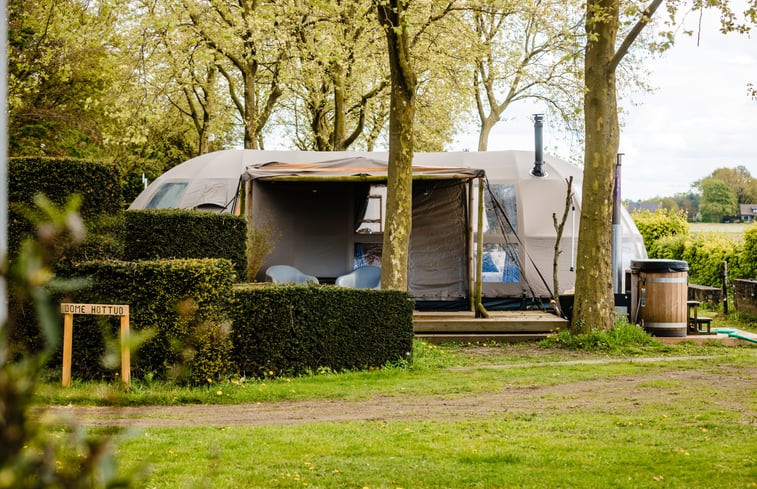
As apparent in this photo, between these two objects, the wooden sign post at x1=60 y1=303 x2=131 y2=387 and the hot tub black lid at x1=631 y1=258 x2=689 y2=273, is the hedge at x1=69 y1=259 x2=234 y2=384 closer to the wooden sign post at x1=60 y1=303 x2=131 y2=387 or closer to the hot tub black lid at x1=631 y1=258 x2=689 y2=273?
the wooden sign post at x1=60 y1=303 x2=131 y2=387

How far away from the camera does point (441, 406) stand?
8.17 m

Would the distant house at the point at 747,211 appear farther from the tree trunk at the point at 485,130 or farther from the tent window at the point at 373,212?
the tent window at the point at 373,212

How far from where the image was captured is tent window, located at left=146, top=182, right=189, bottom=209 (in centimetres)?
1700

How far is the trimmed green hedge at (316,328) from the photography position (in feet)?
31.2

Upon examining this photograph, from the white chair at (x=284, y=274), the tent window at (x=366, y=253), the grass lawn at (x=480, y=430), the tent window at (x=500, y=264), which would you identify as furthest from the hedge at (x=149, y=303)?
the tent window at (x=500, y=264)

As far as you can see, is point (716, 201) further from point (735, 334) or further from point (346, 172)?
point (346, 172)

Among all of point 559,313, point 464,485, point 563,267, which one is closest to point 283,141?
point 563,267

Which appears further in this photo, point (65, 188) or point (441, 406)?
point (65, 188)

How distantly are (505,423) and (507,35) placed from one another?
73.2 ft

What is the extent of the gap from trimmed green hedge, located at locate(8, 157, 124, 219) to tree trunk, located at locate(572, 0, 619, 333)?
22.2 ft

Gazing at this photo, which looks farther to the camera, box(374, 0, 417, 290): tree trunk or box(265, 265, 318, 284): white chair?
box(265, 265, 318, 284): white chair

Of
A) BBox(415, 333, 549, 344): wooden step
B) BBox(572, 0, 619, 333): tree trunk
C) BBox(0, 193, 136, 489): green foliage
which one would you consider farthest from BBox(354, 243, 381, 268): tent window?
BBox(0, 193, 136, 489): green foliage

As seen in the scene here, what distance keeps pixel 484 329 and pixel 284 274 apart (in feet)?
12.0

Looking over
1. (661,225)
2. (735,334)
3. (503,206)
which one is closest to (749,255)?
(735,334)
